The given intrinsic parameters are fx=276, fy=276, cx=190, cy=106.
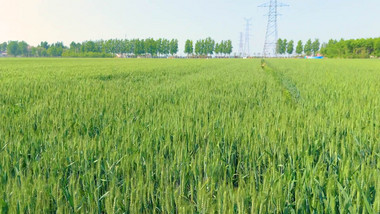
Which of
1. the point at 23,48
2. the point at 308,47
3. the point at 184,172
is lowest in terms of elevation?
the point at 184,172

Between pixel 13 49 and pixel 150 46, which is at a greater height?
pixel 150 46

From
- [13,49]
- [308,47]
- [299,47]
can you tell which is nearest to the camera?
[308,47]

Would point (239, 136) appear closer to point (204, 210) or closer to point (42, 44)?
point (204, 210)

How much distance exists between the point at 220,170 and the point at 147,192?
42 centimetres

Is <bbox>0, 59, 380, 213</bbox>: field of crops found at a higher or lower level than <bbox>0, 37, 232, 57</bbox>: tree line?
lower

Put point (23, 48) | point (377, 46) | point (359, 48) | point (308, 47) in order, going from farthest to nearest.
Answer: point (23, 48), point (308, 47), point (359, 48), point (377, 46)

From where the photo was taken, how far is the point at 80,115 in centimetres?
284

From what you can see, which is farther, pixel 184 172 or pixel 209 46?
pixel 209 46

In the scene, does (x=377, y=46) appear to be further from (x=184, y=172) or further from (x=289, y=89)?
(x=184, y=172)

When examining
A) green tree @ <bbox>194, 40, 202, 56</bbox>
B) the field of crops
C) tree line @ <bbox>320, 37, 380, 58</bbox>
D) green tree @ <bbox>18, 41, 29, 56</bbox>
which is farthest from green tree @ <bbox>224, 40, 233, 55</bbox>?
the field of crops

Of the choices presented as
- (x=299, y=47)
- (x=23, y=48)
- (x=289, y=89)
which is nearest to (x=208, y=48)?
(x=299, y=47)

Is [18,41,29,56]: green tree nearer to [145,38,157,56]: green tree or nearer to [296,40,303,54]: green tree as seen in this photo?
[145,38,157,56]: green tree

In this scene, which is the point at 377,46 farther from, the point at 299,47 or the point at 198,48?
the point at 198,48

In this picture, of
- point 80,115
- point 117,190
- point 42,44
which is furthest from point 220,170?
point 42,44
